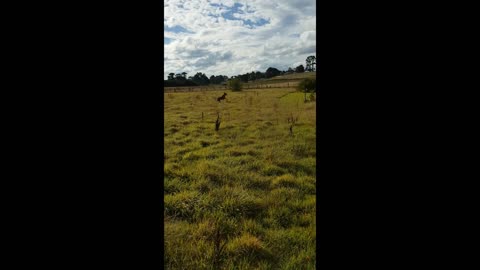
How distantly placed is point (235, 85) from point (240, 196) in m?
13.7

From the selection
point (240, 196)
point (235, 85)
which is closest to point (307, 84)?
point (235, 85)

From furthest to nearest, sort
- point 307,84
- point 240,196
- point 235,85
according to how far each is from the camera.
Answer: point 235,85 → point 307,84 → point 240,196

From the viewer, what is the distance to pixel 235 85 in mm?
17750

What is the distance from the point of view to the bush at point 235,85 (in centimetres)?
1749

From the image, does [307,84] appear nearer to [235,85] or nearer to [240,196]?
[235,85]

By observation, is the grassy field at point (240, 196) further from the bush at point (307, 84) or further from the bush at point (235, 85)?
the bush at point (235, 85)

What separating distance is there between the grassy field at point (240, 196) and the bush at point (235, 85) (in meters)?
7.86

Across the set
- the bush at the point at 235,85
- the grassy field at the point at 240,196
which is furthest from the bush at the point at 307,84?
→ the grassy field at the point at 240,196
